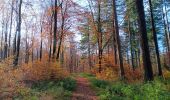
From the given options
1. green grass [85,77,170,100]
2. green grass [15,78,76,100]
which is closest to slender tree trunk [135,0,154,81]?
green grass [85,77,170,100]

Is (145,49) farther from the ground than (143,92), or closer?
farther from the ground

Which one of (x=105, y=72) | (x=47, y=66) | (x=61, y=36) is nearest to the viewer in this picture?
(x=47, y=66)

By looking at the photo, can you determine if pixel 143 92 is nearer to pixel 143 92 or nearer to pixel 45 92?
pixel 143 92

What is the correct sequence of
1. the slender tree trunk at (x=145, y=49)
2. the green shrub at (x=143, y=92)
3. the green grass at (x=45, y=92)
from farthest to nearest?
the slender tree trunk at (x=145, y=49), the green grass at (x=45, y=92), the green shrub at (x=143, y=92)

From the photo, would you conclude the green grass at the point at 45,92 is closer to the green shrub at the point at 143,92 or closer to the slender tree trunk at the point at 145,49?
the green shrub at the point at 143,92

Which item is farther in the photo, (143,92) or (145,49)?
(145,49)

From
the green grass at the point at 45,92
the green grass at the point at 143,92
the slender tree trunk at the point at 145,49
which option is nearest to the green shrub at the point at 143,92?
the green grass at the point at 143,92

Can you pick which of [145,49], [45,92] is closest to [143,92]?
[145,49]

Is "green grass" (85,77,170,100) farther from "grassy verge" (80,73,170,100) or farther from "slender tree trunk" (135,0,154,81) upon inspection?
"slender tree trunk" (135,0,154,81)

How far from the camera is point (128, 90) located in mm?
13164

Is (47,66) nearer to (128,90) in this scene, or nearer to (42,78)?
(42,78)

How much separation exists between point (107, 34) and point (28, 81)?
19.5 m

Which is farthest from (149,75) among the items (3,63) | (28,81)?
(28,81)

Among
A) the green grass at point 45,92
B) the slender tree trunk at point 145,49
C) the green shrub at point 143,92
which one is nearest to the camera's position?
the green shrub at point 143,92
